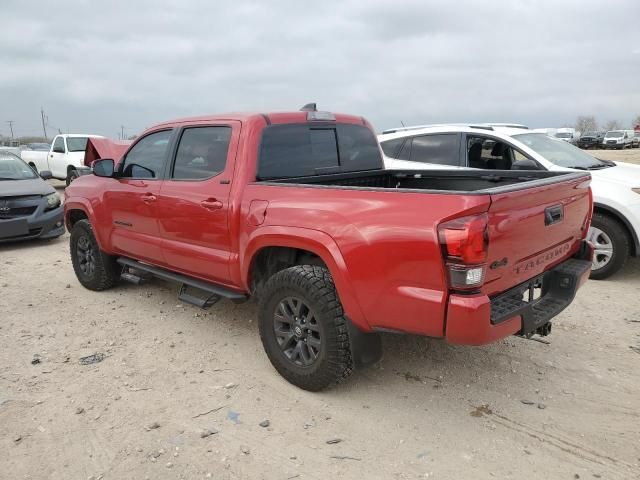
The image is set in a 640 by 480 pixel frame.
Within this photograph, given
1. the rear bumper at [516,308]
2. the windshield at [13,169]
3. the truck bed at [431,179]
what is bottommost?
the rear bumper at [516,308]

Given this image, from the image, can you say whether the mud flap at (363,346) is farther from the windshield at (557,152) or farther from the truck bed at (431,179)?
the windshield at (557,152)

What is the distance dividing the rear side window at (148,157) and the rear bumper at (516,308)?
2970mm

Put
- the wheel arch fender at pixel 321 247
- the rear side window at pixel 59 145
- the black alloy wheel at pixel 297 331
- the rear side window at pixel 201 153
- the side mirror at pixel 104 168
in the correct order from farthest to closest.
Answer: the rear side window at pixel 59 145 < the side mirror at pixel 104 168 < the rear side window at pixel 201 153 < the black alloy wheel at pixel 297 331 < the wheel arch fender at pixel 321 247

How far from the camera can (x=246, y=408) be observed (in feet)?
10.7

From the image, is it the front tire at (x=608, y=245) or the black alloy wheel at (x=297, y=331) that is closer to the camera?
the black alloy wheel at (x=297, y=331)

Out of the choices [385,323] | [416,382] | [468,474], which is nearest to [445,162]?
[416,382]

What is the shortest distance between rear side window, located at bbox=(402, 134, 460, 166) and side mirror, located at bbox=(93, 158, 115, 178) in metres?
3.86

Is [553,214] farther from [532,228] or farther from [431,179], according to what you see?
[431,179]

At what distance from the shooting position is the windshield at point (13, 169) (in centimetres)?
886

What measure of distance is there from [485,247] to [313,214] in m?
1.07

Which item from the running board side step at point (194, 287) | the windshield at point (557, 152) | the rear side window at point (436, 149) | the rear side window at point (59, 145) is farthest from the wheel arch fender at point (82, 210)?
the rear side window at point (59, 145)

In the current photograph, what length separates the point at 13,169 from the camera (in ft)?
29.9

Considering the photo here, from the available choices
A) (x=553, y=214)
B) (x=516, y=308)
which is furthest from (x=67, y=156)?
(x=516, y=308)

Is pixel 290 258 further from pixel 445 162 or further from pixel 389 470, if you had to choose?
pixel 445 162
